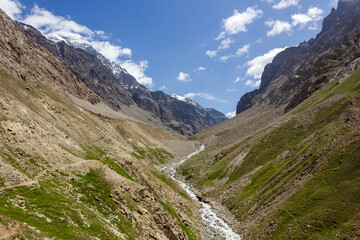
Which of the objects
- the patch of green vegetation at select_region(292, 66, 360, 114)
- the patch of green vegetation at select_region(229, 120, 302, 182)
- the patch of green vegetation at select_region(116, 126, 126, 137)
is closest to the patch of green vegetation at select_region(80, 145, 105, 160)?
the patch of green vegetation at select_region(229, 120, 302, 182)

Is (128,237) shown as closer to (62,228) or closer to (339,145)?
(62,228)

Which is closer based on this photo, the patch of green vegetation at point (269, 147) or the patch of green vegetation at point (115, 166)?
the patch of green vegetation at point (115, 166)

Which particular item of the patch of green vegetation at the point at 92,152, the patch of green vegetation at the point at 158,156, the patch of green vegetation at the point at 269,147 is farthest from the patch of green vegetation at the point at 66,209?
the patch of green vegetation at the point at 158,156

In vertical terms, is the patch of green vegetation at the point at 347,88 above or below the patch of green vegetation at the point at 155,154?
below

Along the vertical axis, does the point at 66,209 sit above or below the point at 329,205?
above

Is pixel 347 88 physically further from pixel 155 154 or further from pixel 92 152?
pixel 155 154

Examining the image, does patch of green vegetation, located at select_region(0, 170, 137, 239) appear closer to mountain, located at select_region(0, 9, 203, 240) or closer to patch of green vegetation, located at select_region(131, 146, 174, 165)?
mountain, located at select_region(0, 9, 203, 240)

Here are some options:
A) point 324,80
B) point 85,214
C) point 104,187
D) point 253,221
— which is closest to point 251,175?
point 253,221

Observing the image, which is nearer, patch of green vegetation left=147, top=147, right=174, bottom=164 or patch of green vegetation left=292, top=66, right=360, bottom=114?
patch of green vegetation left=292, top=66, right=360, bottom=114

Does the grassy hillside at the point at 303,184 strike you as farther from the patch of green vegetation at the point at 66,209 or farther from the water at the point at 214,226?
the patch of green vegetation at the point at 66,209

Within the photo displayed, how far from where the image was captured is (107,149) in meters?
84.9

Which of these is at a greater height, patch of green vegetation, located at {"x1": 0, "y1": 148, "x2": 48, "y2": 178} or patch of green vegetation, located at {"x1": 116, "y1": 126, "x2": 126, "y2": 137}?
patch of green vegetation, located at {"x1": 116, "y1": 126, "x2": 126, "y2": 137}

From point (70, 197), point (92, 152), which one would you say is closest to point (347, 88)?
point (92, 152)

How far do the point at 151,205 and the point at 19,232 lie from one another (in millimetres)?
27560
